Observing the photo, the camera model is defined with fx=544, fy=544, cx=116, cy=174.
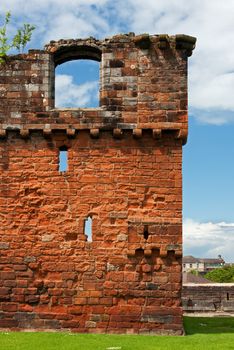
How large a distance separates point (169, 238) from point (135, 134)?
8.80 ft

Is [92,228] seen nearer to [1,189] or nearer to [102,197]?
[102,197]

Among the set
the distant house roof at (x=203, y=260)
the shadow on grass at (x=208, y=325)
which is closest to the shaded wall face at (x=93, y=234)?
the shadow on grass at (x=208, y=325)

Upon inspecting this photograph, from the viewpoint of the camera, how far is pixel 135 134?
1347cm

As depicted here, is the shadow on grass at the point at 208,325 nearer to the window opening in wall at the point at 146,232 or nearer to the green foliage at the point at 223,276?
the window opening in wall at the point at 146,232

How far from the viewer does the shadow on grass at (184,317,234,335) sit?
1402cm

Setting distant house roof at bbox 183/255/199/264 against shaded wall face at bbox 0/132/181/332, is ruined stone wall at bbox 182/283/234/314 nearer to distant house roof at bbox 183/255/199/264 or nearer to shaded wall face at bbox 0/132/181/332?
shaded wall face at bbox 0/132/181/332

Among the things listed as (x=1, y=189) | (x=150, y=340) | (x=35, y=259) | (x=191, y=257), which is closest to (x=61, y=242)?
(x=35, y=259)

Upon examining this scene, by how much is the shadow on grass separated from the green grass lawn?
1.55 ft

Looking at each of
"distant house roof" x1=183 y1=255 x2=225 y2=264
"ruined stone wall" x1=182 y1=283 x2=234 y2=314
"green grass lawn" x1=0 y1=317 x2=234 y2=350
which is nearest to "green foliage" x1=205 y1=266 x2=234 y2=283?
"ruined stone wall" x1=182 y1=283 x2=234 y2=314

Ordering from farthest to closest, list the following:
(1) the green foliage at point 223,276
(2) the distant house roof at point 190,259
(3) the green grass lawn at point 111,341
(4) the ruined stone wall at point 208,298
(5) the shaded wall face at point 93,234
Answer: (2) the distant house roof at point 190,259
(1) the green foliage at point 223,276
(4) the ruined stone wall at point 208,298
(5) the shaded wall face at point 93,234
(3) the green grass lawn at point 111,341

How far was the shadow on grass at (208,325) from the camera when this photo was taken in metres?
14.0

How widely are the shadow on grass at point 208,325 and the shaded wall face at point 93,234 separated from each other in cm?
153

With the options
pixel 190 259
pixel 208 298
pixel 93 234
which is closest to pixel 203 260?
pixel 190 259

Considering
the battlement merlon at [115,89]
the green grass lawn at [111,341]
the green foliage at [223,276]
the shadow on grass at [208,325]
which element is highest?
the battlement merlon at [115,89]
